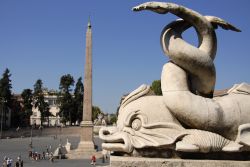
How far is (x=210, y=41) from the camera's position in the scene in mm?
7414

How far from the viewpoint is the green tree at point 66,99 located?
82062 millimetres

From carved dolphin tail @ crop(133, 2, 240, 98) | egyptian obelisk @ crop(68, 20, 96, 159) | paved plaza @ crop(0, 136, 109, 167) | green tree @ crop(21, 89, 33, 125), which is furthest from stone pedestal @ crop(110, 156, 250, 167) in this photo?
green tree @ crop(21, 89, 33, 125)

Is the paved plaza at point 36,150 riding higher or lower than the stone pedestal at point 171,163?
lower

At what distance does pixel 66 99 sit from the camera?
82.1 metres

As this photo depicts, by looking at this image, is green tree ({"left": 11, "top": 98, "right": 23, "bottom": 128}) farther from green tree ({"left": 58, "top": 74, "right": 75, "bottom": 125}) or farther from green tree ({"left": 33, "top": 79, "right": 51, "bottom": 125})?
green tree ({"left": 58, "top": 74, "right": 75, "bottom": 125})

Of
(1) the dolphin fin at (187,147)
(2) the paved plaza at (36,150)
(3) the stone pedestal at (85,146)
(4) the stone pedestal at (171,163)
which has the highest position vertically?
(1) the dolphin fin at (187,147)

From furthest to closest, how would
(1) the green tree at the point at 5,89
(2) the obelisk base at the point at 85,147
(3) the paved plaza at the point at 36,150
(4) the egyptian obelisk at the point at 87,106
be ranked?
(1) the green tree at the point at 5,89, (4) the egyptian obelisk at the point at 87,106, (2) the obelisk base at the point at 85,147, (3) the paved plaza at the point at 36,150

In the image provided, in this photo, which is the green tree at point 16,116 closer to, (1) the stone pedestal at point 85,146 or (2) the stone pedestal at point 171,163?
(1) the stone pedestal at point 85,146

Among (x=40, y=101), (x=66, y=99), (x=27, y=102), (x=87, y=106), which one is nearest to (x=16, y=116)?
(x=27, y=102)

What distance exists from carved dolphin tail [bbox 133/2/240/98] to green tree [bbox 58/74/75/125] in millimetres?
75687

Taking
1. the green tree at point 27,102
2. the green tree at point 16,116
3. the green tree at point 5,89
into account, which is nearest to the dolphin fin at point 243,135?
the green tree at point 5,89

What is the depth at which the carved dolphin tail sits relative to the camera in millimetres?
7109

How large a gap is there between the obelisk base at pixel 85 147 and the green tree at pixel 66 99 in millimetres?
45726

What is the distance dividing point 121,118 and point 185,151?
4.62 feet
